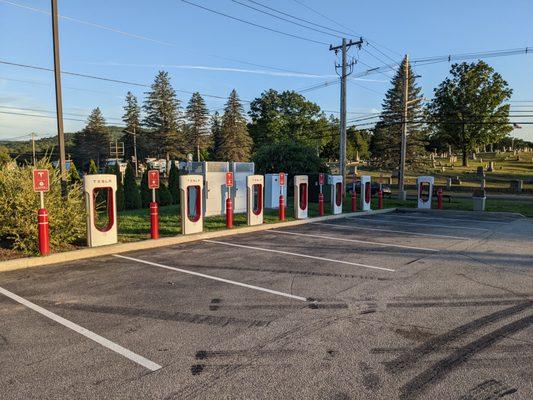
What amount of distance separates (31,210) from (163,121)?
2872 inches

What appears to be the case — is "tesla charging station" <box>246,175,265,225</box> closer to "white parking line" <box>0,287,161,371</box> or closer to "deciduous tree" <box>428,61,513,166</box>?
"white parking line" <box>0,287,161,371</box>

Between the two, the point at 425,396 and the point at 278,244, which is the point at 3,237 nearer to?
the point at 278,244

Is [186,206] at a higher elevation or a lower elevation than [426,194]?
higher

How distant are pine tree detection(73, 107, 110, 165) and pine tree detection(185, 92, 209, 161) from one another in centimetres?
2709

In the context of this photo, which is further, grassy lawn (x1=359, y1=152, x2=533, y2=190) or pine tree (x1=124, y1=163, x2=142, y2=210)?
grassy lawn (x1=359, y1=152, x2=533, y2=190)

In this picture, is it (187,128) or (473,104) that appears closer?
(473,104)

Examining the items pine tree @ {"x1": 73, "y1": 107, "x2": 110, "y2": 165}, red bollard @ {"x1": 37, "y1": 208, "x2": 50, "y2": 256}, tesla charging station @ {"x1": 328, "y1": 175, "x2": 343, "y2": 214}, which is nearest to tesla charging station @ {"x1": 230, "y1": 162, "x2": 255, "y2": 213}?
tesla charging station @ {"x1": 328, "y1": 175, "x2": 343, "y2": 214}

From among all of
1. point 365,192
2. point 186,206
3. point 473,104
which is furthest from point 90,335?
point 473,104

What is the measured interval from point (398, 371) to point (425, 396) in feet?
1.41

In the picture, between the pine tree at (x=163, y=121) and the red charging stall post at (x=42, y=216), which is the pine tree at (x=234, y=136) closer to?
the pine tree at (x=163, y=121)

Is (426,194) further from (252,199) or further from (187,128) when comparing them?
(187,128)

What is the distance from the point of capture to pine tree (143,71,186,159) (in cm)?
7856

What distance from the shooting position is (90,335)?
4676 mm

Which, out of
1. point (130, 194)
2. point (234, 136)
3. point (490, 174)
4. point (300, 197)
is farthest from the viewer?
point (234, 136)
